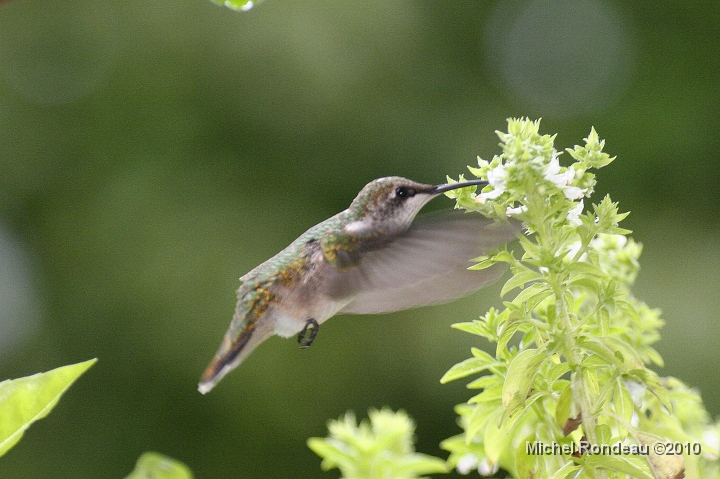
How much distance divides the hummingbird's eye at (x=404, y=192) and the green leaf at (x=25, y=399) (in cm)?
68

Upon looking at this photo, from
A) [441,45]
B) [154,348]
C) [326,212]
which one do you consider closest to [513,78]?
[441,45]

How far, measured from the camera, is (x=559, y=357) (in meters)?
1.01

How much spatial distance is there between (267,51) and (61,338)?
7.73 feet

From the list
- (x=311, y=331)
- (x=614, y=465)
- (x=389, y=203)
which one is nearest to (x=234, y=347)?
(x=311, y=331)

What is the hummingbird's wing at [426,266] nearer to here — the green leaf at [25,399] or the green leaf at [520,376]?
the green leaf at [520,376]

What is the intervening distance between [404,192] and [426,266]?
0.21 metres

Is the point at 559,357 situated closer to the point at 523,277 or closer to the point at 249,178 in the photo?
the point at 523,277

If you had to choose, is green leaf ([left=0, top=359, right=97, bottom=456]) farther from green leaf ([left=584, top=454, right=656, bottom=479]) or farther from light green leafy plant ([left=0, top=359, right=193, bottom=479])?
green leaf ([left=584, top=454, right=656, bottom=479])

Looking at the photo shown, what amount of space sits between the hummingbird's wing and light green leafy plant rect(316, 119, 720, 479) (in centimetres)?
5

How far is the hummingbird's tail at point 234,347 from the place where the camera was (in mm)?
1314

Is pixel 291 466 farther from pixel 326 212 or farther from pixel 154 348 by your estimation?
pixel 326 212

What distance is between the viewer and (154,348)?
4738mm

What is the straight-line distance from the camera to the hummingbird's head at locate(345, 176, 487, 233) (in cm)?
134

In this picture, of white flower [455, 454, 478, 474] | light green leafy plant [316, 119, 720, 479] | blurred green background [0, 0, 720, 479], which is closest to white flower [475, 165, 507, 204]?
light green leafy plant [316, 119, 720, 479]
